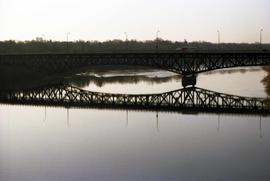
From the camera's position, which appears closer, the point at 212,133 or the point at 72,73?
the point at 212,133

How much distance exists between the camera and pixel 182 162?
31359 millimetres

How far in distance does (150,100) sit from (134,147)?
31.6m

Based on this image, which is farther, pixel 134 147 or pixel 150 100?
pixel 150 100

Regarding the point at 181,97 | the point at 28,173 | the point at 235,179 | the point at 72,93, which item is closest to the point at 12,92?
the point at 72,93

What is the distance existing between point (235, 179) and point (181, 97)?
1685 inches

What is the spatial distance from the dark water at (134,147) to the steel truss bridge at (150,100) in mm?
5629

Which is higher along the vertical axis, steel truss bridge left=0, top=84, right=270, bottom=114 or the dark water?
steel truss bridge left=0, top=84, right=270, bottom=114

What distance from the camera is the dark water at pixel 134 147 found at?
29078 millimetres

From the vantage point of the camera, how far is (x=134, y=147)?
35781mm

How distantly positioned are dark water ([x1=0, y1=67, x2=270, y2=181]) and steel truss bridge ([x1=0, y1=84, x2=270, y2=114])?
5.63 meters

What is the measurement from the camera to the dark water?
95.4 feet

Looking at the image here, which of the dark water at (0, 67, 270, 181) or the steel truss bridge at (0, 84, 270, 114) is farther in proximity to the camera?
the steel truss bridge at (0, 84, 270, 114)

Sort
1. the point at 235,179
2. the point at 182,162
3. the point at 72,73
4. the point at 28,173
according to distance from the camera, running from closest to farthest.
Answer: the point at 235,179 → the point at 28,173 → the point at 182,162 → the point at 72,73

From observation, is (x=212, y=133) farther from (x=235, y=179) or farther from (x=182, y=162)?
(x=235, y=179)
